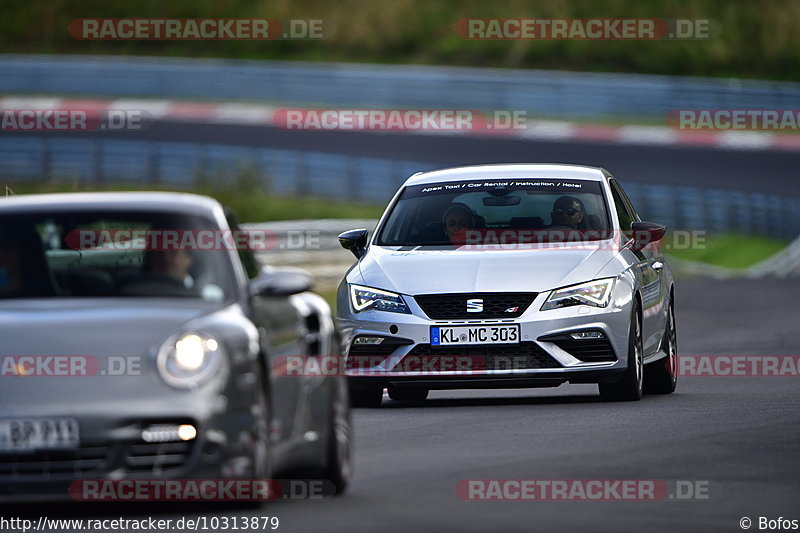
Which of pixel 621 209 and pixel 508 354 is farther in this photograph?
pixel 621 209

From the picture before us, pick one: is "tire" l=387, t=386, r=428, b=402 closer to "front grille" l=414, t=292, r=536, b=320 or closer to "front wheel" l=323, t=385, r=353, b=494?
"front grille" l=414, t=292, r=536, b=320

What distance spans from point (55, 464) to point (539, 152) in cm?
2911

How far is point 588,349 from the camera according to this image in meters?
12.7

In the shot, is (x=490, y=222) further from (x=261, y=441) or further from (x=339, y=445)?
(x=261, y=441)

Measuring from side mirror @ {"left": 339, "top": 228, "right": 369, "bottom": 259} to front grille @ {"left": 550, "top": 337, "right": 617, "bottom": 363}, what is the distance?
1.73 meters

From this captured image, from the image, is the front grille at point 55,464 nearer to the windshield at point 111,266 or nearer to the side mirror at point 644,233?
the windshield at point 111,266

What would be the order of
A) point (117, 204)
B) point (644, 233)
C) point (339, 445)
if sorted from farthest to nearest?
point (644, 233), point (339, 445), point (117, 204)

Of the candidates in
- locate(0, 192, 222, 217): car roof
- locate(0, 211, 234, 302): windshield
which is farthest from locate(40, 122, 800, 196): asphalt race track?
locate(0, 211, 234, 302): windshield

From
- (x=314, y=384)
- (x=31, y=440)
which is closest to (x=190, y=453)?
(x=31, y=440)

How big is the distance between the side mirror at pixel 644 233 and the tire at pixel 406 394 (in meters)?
1.85

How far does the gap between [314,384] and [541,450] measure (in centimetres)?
195

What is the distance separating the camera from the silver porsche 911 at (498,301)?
12.5 meters

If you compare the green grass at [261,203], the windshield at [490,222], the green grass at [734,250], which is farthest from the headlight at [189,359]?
the green grass at [734,250]

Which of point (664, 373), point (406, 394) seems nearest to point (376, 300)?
point (406, 394)
